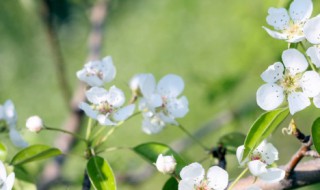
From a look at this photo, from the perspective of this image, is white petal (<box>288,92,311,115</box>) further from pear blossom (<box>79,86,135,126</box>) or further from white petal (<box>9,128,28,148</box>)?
white petal (<box>9,128,28,148</box>)

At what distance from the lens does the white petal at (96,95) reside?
1338mm

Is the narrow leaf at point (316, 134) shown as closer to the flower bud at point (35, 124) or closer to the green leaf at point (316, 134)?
the green leaf at point (316, 134)

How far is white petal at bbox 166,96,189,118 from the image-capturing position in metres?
1.44

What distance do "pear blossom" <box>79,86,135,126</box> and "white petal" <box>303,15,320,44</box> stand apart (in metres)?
0.38

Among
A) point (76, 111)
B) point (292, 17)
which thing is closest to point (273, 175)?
point (292, 17)

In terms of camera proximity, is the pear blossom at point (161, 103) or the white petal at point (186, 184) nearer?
the white petal at point (186, 184)

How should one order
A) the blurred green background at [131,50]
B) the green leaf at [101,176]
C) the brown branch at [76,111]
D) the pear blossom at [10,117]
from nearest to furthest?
the green leaf at [101,176] → the pear blossom at [10,117] → the brown branch at [76,111] → the blurred green background at [131,50]

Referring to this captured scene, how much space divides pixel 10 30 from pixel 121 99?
364 cm

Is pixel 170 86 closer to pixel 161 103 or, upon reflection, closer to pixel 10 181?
pixel 161 103

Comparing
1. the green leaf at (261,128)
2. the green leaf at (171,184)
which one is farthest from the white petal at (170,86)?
the green leaf at (261,128)

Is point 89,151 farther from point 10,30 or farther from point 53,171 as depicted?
point 10,30

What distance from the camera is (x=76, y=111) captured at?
2.46 meters

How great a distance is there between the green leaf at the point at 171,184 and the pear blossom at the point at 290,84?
0.23 meters

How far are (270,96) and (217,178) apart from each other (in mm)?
A: 176
